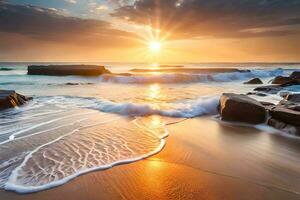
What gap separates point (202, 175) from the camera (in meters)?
2.93

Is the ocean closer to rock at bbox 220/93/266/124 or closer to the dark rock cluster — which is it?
the dark rock cluster

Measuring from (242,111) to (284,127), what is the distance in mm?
984

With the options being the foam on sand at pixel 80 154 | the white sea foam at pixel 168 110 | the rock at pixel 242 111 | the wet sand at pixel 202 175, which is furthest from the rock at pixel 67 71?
the wet sand at pixel 202 175

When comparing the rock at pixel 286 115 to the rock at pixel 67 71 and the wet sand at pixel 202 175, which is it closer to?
the wet sand at pixel 202 175

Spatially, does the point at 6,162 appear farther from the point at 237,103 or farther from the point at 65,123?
the point at 237,103

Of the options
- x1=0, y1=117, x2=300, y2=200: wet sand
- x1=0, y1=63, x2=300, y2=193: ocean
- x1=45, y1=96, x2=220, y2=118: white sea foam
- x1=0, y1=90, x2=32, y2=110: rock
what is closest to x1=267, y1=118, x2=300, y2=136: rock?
x1=0, y1=63, x2=300, y2=193: ocean

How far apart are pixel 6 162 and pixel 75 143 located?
107cm

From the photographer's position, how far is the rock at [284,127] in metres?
4.69

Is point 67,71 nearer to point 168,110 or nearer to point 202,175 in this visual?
point 168,110

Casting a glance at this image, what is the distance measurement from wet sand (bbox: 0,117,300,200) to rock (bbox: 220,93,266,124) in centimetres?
128

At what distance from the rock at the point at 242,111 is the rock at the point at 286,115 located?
0.27 meters

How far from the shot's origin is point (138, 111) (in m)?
6.75

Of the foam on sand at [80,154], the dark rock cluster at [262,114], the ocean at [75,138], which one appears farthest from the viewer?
the dark rock cluster at [262,114]

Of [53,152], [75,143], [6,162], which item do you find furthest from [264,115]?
[6,162]
